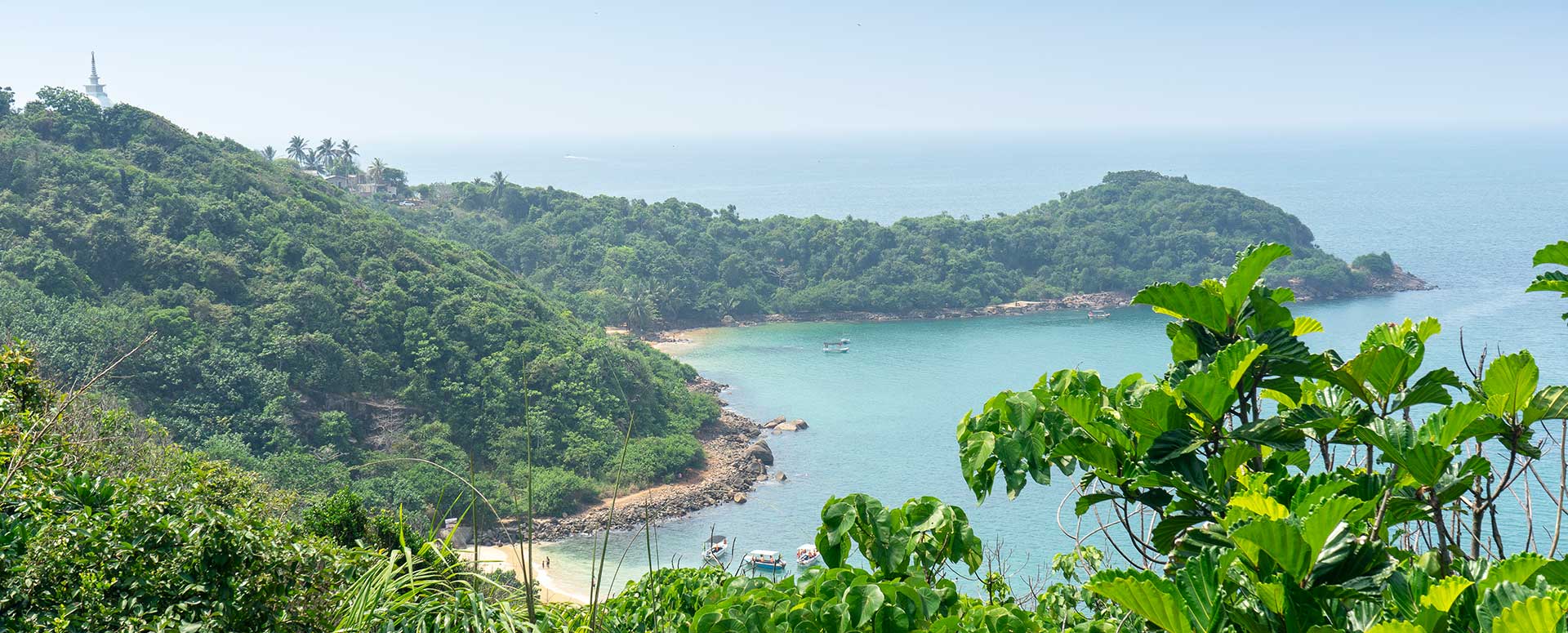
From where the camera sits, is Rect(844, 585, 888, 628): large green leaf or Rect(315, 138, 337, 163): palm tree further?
Rect(315, 138, 337, 163): palm tree

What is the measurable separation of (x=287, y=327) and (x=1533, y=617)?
25013 mm

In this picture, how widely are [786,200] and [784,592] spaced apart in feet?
337

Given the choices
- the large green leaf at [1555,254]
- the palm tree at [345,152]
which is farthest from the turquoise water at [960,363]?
the palm tree at [345,152]

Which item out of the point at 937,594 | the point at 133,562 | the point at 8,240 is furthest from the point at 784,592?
the point at 8,240

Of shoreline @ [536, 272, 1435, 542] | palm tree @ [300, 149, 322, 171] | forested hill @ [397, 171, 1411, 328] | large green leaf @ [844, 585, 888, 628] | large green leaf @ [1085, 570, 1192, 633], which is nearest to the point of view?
large green leaf @ [1085, 570, 1192, 633]

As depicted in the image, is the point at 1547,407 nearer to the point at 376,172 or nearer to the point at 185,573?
the point at 185,573

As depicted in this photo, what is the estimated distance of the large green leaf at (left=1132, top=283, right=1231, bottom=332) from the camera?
6.30 ft

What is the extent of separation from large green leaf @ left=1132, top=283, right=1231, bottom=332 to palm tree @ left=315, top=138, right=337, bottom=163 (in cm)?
5114

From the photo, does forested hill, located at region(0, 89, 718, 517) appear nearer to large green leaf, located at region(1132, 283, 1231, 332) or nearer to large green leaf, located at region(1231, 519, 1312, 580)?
large green leaf, located at region(1132, 283, 1231, 332)

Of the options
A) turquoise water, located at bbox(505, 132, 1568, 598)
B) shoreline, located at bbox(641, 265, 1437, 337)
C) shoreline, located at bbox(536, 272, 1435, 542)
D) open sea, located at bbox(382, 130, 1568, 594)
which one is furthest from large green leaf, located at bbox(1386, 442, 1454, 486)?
shoreline, located at bbox(641, 265, 1437, 337)

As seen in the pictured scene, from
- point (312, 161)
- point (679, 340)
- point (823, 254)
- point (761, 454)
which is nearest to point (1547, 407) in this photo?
point (761, 454)

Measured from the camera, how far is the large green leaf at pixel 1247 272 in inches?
74.5

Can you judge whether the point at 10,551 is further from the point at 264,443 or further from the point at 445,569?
the point at 264,443

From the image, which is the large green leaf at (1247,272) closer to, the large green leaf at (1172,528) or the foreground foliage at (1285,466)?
the foreground foliage at (1285,466)
